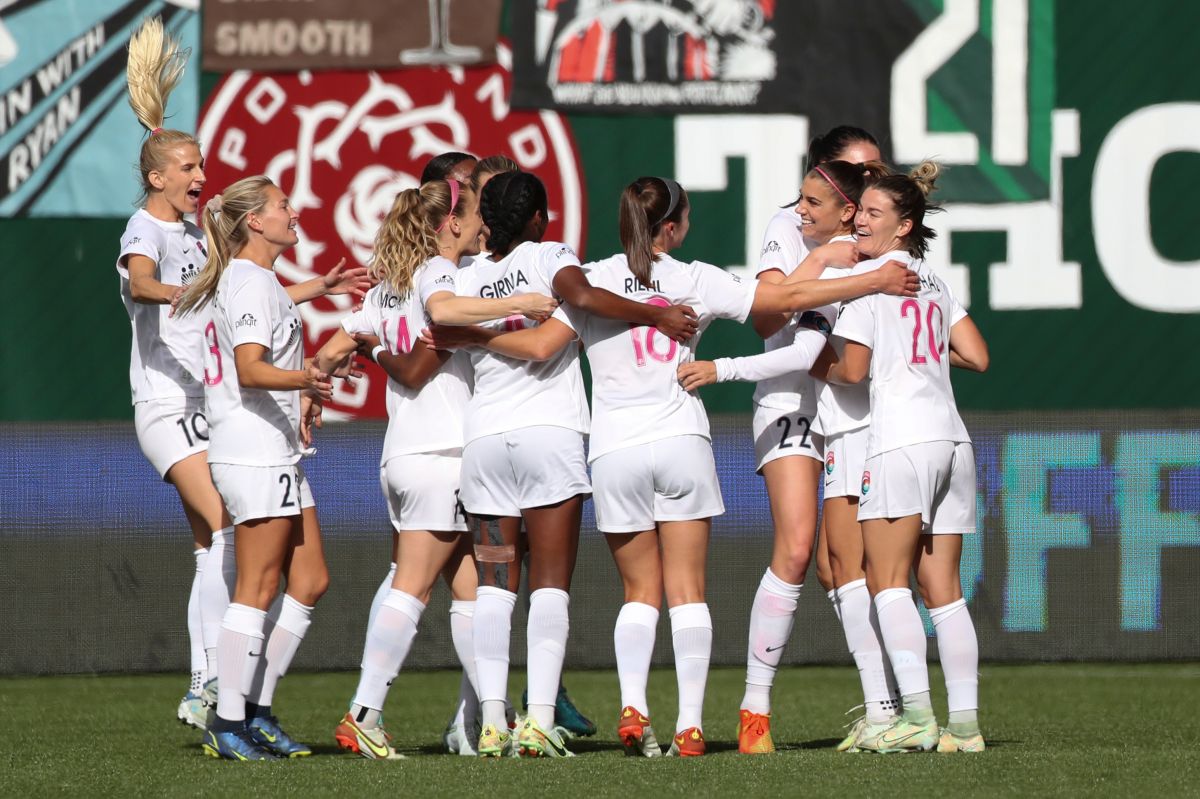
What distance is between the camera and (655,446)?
5.33 m

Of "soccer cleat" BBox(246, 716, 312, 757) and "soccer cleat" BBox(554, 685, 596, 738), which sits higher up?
"soccer cleat" BBox(246, 716, 312, 757)

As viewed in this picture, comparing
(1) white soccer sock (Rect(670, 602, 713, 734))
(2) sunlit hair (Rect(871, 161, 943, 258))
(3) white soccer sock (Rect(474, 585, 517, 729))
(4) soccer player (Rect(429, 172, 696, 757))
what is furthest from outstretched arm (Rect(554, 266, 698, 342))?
(3) white soccer sock (Rect(474, 585, 517, 729))

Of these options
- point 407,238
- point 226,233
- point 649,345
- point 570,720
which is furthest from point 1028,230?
point 226,233

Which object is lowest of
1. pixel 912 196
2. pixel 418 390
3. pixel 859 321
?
pixel 418 390

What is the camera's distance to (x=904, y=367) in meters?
5.29

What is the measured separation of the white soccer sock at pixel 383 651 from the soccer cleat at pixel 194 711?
2.88 ft

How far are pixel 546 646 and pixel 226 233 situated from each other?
1.63m

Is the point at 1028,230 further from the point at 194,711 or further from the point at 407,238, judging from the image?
the point at 194,711

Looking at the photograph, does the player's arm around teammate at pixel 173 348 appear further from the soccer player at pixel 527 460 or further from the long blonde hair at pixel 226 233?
the soccer player at pixel 527 460

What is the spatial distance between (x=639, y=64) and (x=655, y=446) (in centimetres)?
514

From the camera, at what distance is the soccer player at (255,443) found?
545 centimetres

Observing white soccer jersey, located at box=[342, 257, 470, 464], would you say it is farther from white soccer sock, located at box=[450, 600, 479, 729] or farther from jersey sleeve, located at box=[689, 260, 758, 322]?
jersey sleeve, located at box=[689, 260, 758, 322]

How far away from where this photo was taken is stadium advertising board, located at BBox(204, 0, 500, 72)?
10.1m

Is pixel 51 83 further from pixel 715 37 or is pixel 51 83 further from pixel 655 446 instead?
pixel 655 446
